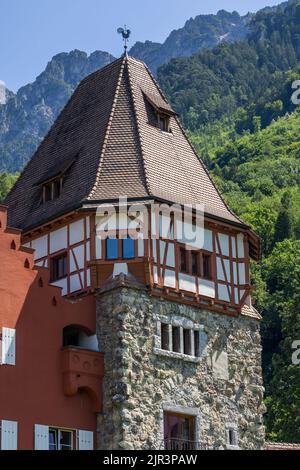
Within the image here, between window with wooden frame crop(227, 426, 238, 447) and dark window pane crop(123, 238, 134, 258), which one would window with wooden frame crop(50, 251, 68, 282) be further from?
window with wooden frame crop(227, 426, 238, 447)

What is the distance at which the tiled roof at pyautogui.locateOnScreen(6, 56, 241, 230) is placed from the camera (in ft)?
103

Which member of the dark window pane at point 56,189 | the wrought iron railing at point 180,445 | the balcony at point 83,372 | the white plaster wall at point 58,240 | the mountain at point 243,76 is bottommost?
the wrought iron railing at point 180,445

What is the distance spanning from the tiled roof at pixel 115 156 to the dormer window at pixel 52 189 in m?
0.26

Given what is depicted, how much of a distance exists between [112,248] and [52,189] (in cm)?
380

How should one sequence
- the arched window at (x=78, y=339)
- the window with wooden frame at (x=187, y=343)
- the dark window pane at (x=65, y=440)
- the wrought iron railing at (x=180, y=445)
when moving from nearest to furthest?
the dark window pane at (x=65, y=440), the wrought iron railing at (x=180, y=445), the arched window at (x=78, y=339), the window with wooden frame at (x=187, y=343)

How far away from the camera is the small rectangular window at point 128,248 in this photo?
98.7ft

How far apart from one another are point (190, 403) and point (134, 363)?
7.23 ft

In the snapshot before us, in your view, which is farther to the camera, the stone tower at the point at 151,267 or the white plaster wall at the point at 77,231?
the white plaster wall at the point at 77,231

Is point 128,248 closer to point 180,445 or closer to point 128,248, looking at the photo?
point 128,248

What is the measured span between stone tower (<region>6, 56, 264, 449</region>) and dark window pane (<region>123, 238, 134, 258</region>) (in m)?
0.03

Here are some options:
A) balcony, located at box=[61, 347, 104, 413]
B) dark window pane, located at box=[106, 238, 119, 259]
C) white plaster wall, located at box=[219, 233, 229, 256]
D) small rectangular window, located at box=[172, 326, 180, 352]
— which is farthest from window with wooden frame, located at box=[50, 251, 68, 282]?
white plaster wall, located at box=[219, 233, 229, 256]

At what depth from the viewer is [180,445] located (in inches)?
1153

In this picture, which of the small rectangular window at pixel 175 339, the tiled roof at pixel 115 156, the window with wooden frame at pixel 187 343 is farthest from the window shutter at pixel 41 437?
the tiled roof at pixel 115 156

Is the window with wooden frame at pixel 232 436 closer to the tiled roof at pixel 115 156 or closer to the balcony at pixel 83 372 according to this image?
the balcony at pixel 83 372
